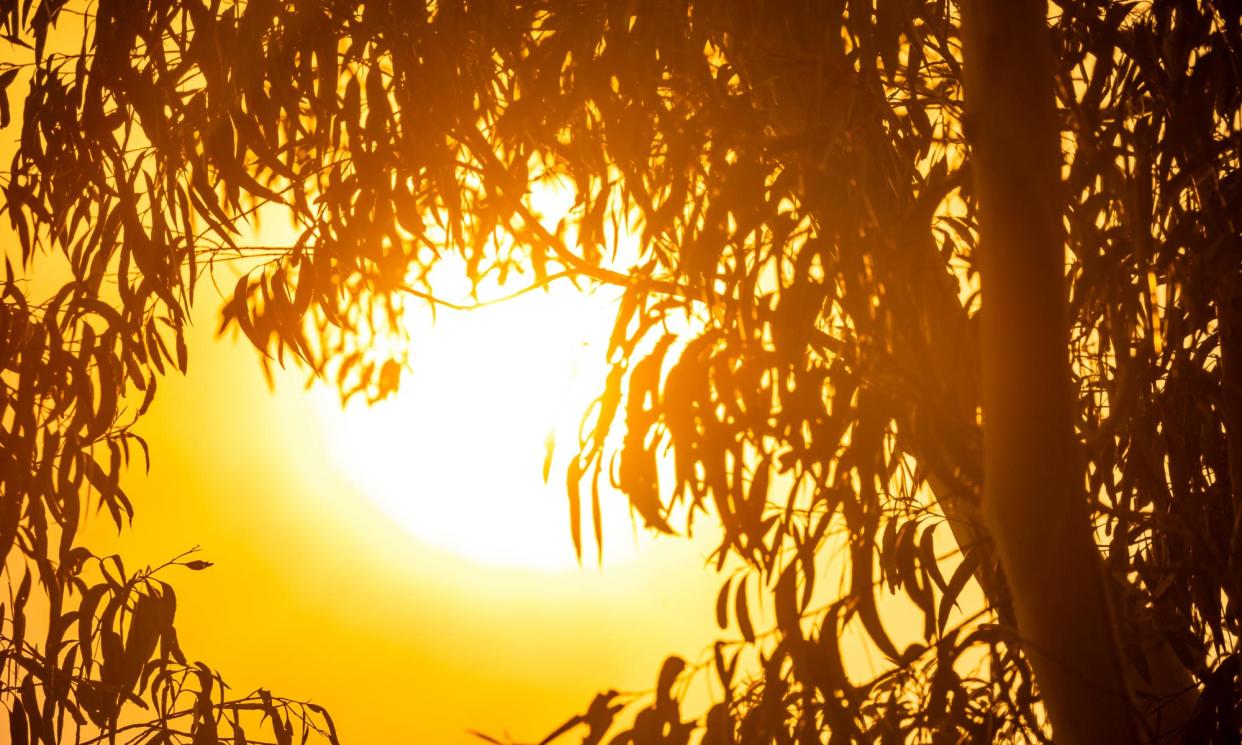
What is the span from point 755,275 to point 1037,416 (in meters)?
0.33

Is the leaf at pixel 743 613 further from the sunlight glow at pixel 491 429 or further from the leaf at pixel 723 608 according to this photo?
the sunlight glow at pixel 491 429

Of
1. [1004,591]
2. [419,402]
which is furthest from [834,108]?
[419,402]

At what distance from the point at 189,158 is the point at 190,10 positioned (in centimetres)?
20

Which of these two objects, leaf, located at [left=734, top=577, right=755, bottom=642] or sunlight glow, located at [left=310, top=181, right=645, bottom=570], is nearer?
leaf, located at [left=734, top=577, right=755, bottom=642]

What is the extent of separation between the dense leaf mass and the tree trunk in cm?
6

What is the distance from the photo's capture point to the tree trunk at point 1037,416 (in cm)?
104

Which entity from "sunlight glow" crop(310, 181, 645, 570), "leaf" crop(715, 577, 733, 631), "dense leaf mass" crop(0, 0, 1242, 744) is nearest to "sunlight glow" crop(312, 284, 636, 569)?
"sunlight glow" crop(310, 181, 645, 570)

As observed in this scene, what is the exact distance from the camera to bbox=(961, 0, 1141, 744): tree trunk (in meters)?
1.04

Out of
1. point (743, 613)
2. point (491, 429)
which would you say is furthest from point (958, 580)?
point (491, 429)

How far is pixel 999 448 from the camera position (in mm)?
1060

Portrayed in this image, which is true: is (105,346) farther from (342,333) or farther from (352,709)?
(352,709)

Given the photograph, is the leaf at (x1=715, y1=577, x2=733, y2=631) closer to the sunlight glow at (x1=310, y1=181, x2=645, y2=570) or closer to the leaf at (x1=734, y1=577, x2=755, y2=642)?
the leaf at (x1=734, y1=577, x2=755, y2=642)

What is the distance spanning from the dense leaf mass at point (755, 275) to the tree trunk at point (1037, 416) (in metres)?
0.06

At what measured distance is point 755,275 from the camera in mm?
1203
